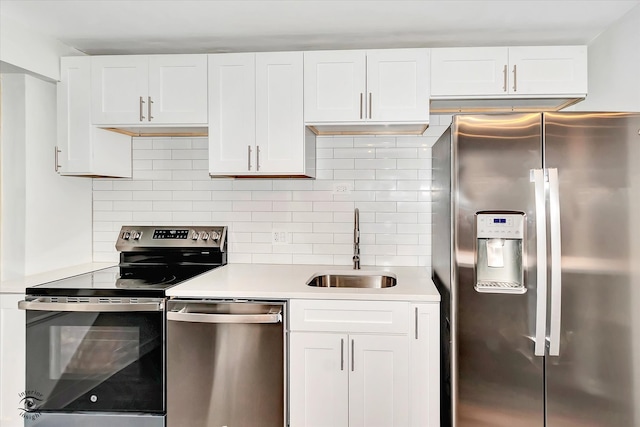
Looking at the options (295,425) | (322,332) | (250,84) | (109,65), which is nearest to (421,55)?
(250,84)

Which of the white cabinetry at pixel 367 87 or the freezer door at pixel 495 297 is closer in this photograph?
the freezer door at pixel 495 297

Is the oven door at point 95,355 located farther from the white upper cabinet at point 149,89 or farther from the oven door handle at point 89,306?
the white upper cabinet at point 149,89

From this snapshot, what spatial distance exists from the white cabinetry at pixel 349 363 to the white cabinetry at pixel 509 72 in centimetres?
128

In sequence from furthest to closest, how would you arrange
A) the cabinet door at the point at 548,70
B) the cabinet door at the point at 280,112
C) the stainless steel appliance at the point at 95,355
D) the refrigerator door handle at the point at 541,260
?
the cabinet door at the point at 280,112 < the cabinet door at the point at 548,70 < the stainless steel appliance at the point at 95,355 < the refrigerator door handle at the point at 541,260

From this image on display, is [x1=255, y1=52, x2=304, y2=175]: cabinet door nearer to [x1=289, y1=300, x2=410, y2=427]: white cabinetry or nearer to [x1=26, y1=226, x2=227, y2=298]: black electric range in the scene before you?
[x1=26, y1=226, x2=227, y2=298]: black electric range

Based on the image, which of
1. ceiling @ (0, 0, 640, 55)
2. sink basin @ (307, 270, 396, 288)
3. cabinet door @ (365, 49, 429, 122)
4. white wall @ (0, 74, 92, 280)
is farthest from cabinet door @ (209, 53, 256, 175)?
white wall @ (0, 74, 92, 280)

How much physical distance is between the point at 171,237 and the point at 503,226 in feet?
6.88

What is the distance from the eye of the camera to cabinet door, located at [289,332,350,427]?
2.16m

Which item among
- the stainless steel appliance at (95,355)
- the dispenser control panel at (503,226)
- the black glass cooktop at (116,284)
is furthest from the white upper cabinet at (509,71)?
the stainless steel appliance at (95,355)

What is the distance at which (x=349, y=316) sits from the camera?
7.08 feet

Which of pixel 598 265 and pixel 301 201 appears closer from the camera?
pixel 598 265

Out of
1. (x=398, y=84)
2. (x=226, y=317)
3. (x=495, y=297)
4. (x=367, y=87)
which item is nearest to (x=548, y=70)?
(x=398, y=84)

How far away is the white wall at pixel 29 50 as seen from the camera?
7.33 feet

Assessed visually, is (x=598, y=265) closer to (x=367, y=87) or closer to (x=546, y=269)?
(x=546, y=269)
